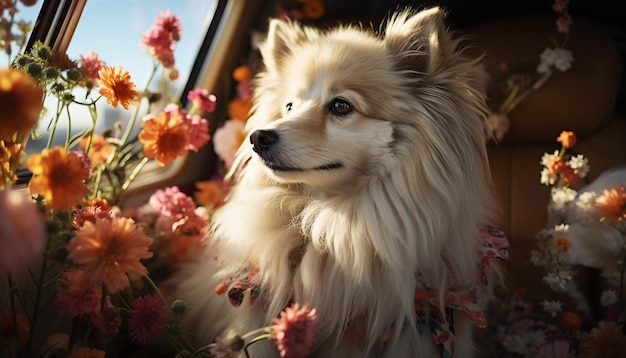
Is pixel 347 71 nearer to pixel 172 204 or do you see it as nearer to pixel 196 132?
pixel 196 132

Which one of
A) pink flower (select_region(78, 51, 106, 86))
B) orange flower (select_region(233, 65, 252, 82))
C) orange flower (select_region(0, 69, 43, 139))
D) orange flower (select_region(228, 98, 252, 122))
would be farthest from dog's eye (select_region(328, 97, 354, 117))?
orange flower (select_region(233, 65, 252, 82))

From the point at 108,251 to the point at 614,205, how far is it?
139cm

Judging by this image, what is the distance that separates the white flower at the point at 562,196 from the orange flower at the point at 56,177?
5.11 feet

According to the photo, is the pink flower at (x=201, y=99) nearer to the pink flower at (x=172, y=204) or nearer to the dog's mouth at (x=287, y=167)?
the pink flower at (x=172, y=204)

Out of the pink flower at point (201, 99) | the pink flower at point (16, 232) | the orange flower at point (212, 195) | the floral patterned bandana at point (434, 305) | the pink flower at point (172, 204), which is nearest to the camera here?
the pink flower at point (16, 232)

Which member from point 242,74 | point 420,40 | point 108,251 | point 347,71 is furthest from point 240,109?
point 108,251

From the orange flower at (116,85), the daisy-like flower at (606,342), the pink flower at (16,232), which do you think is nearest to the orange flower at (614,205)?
the daisy-like flower at (606,342)

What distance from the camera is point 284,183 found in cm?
159

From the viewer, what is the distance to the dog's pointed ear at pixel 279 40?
1.78 metres

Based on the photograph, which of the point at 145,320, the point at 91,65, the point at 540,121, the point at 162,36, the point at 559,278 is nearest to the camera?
the point at 145,320

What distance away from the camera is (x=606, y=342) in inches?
58.7

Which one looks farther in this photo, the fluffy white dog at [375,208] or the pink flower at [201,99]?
the pink flower at [201,99]

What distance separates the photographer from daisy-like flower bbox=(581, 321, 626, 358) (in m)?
1.46

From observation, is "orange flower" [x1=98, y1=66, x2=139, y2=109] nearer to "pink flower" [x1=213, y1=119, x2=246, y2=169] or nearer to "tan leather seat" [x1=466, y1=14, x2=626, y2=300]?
"pink flower" [x1=213, y1=119, x2=246, y2=169]
